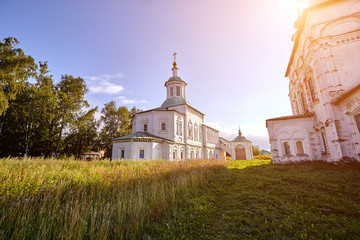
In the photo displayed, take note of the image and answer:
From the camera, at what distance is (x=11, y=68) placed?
52.9ft

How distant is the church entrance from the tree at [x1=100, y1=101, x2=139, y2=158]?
979 inches

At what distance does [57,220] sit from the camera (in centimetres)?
292

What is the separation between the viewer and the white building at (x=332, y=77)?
998 centimetres

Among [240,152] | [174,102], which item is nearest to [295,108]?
[240,152]

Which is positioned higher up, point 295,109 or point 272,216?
point 295,109

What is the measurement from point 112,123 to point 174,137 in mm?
14643

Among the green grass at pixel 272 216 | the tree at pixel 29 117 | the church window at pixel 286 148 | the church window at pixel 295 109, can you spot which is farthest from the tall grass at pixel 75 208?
the tree at pixel 29 117

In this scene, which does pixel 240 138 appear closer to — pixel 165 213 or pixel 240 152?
pixel 240 152

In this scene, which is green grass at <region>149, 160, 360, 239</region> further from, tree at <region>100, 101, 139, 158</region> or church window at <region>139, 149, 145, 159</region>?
tree at <region>100, 101, 139, 158</region>

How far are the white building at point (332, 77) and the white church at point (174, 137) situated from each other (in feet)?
50.7

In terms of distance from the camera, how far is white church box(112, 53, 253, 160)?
20.5m

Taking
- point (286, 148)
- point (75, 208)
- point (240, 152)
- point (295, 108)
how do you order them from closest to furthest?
1. point (75, 208)
2. point (286, 148)
3. point (295, 108)
4. point (240, 152)

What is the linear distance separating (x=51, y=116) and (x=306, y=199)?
29384mm

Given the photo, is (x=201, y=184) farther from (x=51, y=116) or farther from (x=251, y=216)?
(x=51, y=116)
